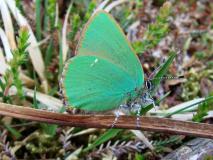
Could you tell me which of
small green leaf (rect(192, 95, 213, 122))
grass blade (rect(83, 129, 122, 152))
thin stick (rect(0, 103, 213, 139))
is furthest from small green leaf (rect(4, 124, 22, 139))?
small green leaf (rect(192, 95, 213, 122))

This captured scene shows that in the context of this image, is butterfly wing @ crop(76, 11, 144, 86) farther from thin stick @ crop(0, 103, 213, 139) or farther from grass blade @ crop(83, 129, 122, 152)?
grass blade @ crop(83, 129, 122, 152)

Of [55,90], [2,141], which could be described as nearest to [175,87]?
[55,90]

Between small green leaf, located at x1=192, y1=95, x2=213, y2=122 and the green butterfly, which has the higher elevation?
the green butterfly

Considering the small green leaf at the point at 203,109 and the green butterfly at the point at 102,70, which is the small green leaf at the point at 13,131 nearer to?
the green butterfly at the point at 102,70

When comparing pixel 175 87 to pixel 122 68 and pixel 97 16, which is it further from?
pixel 97 16

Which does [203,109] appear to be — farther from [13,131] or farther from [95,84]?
[13,131]

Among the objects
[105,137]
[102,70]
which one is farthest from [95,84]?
[105,137]

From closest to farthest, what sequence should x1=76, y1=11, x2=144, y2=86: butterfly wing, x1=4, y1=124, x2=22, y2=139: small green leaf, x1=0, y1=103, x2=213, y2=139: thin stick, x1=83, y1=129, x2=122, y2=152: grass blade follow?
x1=76, y1=11, x2=144, y2=86: butterfly wing → x1=0, y1=103, x2=213, y2=139: thin stick → x1=83, y1=129, x2=122, y2=152: grass blade → x1=4, y1=124, x2=22, y2=139: small green leaf

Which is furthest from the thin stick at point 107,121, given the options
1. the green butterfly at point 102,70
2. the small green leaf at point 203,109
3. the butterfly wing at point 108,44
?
the butterfly wing at point 108,44

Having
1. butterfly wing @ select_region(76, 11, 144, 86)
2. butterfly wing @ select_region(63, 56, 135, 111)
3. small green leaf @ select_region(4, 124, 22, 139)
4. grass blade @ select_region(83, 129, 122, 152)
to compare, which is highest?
butterfly wing @ select_region(76, 11, 144, 86)
